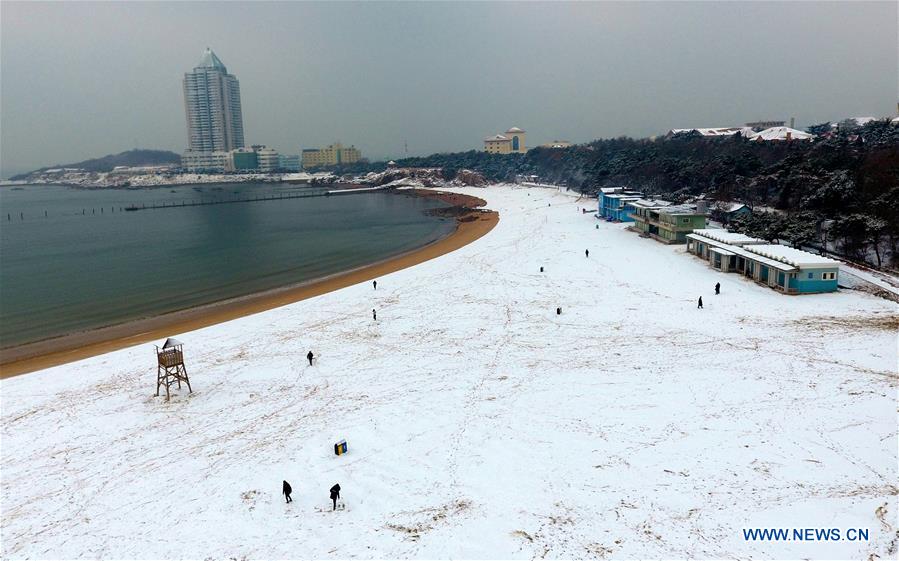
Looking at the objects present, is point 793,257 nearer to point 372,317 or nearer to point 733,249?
point 733,249

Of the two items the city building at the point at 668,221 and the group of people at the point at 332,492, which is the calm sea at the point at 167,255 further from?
the group of people at the point at 332,492

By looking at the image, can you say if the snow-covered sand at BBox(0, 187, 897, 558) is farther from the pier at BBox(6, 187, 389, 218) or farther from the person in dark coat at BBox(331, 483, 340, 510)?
the pier at BBox(6, 187, 389, 218)

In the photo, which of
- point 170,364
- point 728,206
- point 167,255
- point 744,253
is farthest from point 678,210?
point 167,255

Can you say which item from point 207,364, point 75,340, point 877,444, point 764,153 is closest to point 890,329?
point 877,444

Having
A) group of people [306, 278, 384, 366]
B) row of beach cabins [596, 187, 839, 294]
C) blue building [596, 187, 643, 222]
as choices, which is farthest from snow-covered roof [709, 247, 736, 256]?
blue building [596, 187, 643, 222]

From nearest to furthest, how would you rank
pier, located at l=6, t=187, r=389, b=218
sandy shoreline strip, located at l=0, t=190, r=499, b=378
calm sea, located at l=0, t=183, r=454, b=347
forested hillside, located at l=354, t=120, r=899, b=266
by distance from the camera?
1. sandy shoreline strip, located at l=0, t=190, r=499, b=378
2. forested hillside, located at l=354, t=120, r=899, b=266
3. calm sea, located at l=0, t=183, r=454, b=347
4. pier, located at l=6, t=187, r=389, b=218
